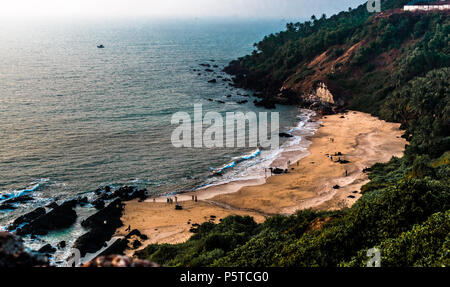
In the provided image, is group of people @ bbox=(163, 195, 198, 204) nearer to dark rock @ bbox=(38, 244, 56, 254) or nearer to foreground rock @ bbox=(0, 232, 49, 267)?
dark rock @ bbox=(38, 244, 56, 254)

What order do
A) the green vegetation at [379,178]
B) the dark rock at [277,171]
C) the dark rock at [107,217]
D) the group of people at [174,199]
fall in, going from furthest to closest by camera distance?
the dark rock at [277,171], the group of people at [174,199], the dark rock at [107,217], the green vegetation at [379,178]

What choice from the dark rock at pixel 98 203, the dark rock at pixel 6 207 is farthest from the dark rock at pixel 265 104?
the dark rock at pixel 6 207

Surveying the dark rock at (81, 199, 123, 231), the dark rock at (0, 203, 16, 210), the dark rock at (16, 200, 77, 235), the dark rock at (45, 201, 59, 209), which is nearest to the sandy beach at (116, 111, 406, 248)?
the dark rock at (81, 199, 123, 231)

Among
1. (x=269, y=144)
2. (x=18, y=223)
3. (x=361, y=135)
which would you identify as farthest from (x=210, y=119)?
(x=18, y=223)

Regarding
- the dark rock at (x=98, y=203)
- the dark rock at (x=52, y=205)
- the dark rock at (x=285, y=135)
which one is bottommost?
the dark rock at (x=98, y=203)

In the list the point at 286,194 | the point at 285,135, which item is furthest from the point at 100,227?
the point at 285,135

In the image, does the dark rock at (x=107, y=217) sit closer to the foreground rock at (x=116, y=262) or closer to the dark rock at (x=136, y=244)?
the dark rock at (x=136, y=244)
